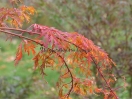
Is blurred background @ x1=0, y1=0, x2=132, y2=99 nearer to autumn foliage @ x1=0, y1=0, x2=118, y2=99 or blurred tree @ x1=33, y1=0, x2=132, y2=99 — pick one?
blurred tree @ x1=33, y1=0, x2=132, y2=99

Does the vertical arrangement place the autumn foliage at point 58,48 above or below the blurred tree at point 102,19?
below

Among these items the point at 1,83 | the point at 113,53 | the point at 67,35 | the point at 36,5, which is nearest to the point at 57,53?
the point at 67,35

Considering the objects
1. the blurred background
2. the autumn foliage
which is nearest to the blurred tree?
the blurred background

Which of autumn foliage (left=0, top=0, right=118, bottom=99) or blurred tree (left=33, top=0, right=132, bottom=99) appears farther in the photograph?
blurred tree (left=33, top=0, right=132, bottom=99)

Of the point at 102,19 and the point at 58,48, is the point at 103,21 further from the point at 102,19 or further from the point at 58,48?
the point at 58,48

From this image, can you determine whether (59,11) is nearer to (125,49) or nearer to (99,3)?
(99,3)

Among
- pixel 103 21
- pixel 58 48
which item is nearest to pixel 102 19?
pixel 103 21

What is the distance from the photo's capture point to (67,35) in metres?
2.19

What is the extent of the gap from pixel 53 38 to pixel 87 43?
0.76 feet

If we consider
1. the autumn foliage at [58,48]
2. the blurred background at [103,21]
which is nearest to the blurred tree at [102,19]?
the blurred background at [103,21]

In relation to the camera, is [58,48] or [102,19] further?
[102,19]

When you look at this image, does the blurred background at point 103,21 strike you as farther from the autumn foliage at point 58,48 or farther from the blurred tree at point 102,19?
the autumn foliage at point 58,48

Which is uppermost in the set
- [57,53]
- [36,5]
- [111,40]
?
[36,5]

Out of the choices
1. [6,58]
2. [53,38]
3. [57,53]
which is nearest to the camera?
[53,38]
